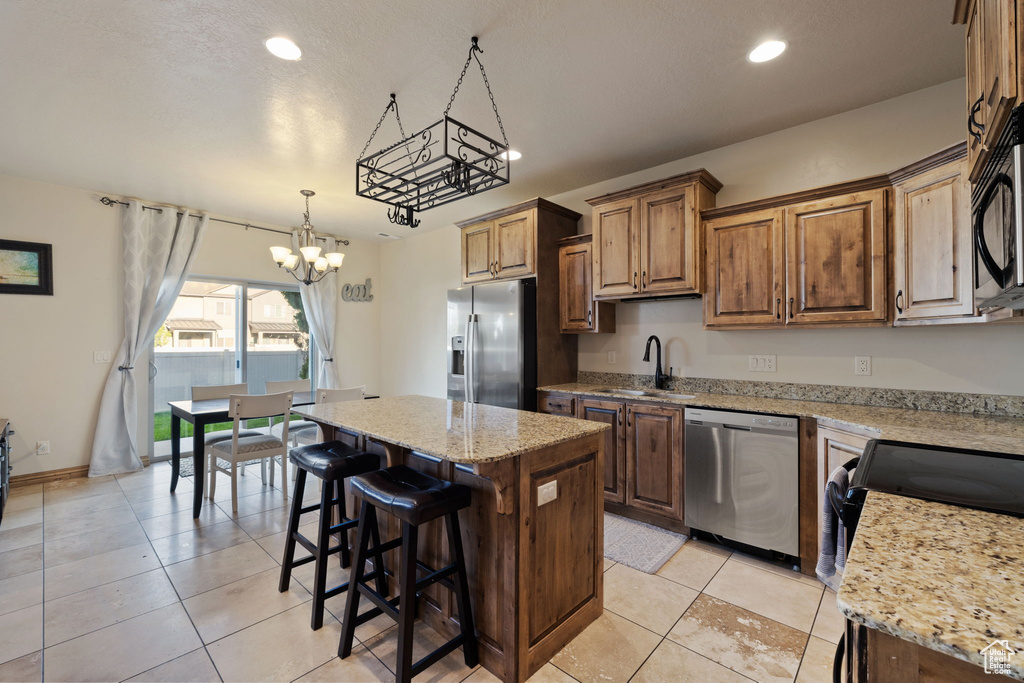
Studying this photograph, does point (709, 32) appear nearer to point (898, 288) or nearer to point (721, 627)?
point (898, 288)

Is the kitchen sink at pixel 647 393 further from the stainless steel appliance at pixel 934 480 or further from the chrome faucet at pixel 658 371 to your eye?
the stainless steel appliance at pixel 934 480

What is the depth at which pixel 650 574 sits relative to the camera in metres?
2.45

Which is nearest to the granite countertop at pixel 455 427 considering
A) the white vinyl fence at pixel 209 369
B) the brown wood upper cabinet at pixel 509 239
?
the brown wood upper cabinet at pixel 509 239

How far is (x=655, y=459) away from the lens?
2.96 metres

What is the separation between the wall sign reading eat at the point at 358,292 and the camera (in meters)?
5.97

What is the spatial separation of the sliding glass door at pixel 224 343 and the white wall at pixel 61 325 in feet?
0.87

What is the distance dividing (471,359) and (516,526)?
235 cm

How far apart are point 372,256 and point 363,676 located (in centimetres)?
547

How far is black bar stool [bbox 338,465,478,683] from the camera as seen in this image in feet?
5.12

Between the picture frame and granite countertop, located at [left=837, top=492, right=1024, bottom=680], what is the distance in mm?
5827

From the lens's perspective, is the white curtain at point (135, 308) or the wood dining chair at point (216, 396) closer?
the wood dining chair at point (216, 396)

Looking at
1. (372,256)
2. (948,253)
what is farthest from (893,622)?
(372,256)

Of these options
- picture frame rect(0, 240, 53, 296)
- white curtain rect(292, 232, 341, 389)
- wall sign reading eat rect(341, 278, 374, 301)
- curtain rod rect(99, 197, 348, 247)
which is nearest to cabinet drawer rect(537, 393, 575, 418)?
white curtain rect(292, 232, 341, 389)

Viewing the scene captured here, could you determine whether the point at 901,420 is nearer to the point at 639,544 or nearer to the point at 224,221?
the point at 639,544
